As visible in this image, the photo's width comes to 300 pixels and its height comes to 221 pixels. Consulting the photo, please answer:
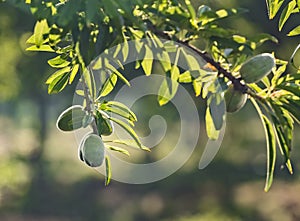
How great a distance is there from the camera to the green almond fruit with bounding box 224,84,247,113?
1.32 ft

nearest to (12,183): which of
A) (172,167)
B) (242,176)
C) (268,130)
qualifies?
(172,167)

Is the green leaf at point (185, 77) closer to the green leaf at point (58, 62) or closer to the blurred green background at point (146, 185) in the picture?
the green leaf at point (58, 62)

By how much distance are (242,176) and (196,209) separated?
45cm

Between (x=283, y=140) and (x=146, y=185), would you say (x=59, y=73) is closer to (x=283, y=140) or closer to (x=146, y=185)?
(x=283, y=140)

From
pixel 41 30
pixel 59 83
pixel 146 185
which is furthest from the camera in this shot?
pixel 146 185

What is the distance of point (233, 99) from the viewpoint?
0.40 metres

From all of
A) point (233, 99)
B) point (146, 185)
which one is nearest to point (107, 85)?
point (233, 99)

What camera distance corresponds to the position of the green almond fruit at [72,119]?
0.41 m

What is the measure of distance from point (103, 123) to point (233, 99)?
0.10m

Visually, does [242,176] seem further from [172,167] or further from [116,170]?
[116,170]

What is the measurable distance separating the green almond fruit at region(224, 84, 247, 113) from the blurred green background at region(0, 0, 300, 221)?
8.44ft

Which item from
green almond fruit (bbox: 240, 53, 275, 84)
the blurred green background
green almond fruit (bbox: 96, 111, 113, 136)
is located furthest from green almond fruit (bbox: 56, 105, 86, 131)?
the blurred green background

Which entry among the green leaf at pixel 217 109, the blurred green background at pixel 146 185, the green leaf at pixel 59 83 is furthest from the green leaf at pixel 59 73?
the blurred green background at pixel 146 185

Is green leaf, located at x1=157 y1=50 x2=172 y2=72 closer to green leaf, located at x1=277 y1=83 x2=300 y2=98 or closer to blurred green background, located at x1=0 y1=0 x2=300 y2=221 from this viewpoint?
green leaf, located at x1=277 y1=83 x2=300 y2=98
